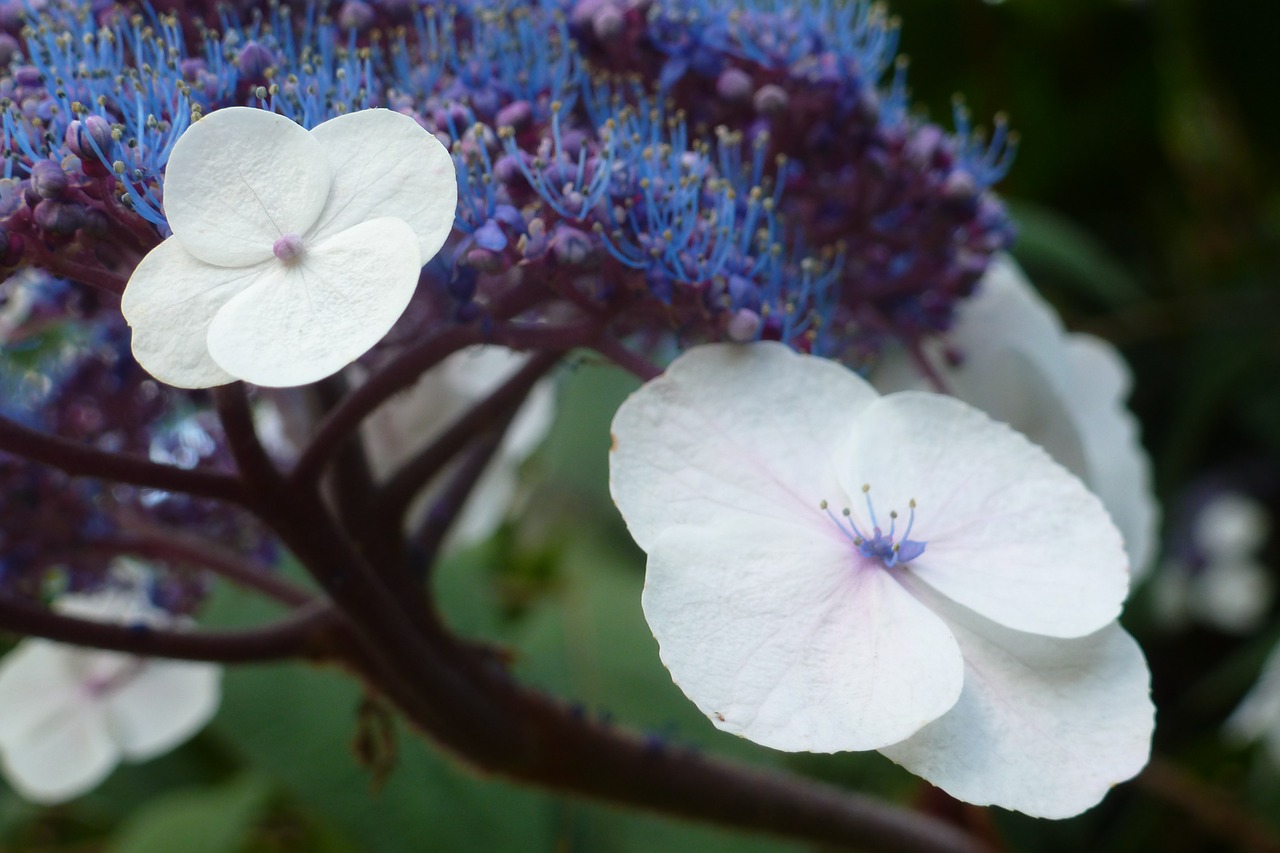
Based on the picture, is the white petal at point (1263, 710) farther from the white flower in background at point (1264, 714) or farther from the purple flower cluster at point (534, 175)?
the purple flower cluster at point (534, 175)

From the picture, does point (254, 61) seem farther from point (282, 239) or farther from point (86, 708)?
point (86, 708)

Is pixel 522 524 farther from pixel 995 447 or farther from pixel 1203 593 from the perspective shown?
pixel 1203 593

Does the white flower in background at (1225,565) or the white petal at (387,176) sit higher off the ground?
the white petal at (387,176)

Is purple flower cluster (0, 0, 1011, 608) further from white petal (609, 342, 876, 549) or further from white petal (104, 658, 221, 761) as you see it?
white petal (104, 658, 221, 761)

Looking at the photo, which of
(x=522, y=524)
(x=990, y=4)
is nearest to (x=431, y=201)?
(x=522, y=524)

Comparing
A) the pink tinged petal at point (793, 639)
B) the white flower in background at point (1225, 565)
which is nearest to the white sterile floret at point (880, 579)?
the pink tinged petal at point (793, 639)

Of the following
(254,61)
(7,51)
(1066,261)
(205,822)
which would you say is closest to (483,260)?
(254,61)
